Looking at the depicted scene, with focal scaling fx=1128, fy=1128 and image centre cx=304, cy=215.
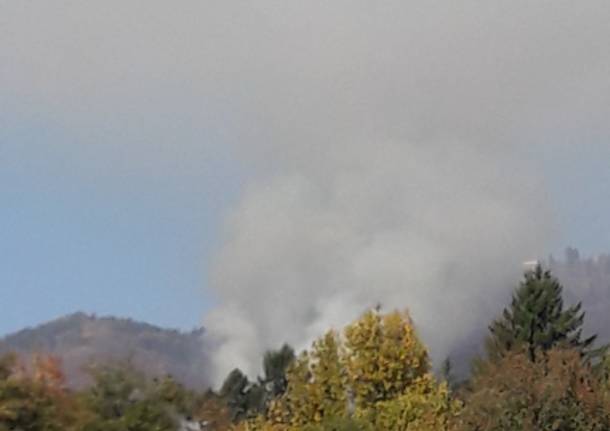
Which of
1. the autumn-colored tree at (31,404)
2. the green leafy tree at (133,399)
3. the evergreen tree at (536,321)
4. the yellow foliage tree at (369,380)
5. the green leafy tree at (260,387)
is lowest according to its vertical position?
the autumn-colored tree at (31,404)

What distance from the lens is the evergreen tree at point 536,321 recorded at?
176 feet

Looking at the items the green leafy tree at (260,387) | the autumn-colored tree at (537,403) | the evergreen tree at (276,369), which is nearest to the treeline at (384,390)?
the autumn-colored tree at (537,403)

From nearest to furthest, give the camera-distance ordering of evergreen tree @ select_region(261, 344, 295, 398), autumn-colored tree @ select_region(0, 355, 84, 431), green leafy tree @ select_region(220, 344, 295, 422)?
autumn-colored tree @ select_region(0, 355, 84, 431) → green leafy tree @ select_region(220, 344, 295, 422) → evergreen tree @ select_region(261, 344, 295, 398)

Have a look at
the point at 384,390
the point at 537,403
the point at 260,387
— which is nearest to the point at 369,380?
the point at 384,390

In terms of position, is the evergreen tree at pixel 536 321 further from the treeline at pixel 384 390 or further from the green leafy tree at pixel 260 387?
the green leafy tree at pixel 260 387

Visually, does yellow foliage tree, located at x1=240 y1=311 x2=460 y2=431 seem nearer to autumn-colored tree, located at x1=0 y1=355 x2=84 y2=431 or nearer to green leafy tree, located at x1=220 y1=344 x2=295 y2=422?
autumn-colored tree, located at x1=0 y1=355 x2=84 y2=431

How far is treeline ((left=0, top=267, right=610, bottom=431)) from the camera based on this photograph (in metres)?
25.9

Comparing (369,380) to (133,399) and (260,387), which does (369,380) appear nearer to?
(133,399)

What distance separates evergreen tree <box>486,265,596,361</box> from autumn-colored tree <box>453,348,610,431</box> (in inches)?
961

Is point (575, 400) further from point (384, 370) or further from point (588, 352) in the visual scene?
point (588, 352)

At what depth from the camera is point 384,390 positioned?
37.6 m

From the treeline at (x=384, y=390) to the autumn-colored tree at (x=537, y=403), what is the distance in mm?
27

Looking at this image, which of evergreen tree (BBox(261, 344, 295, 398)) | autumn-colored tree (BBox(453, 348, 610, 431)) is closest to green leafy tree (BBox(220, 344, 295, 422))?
evergreen tree (BBox(261, 344, 295, 398))

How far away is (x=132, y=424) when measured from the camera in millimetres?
27250
